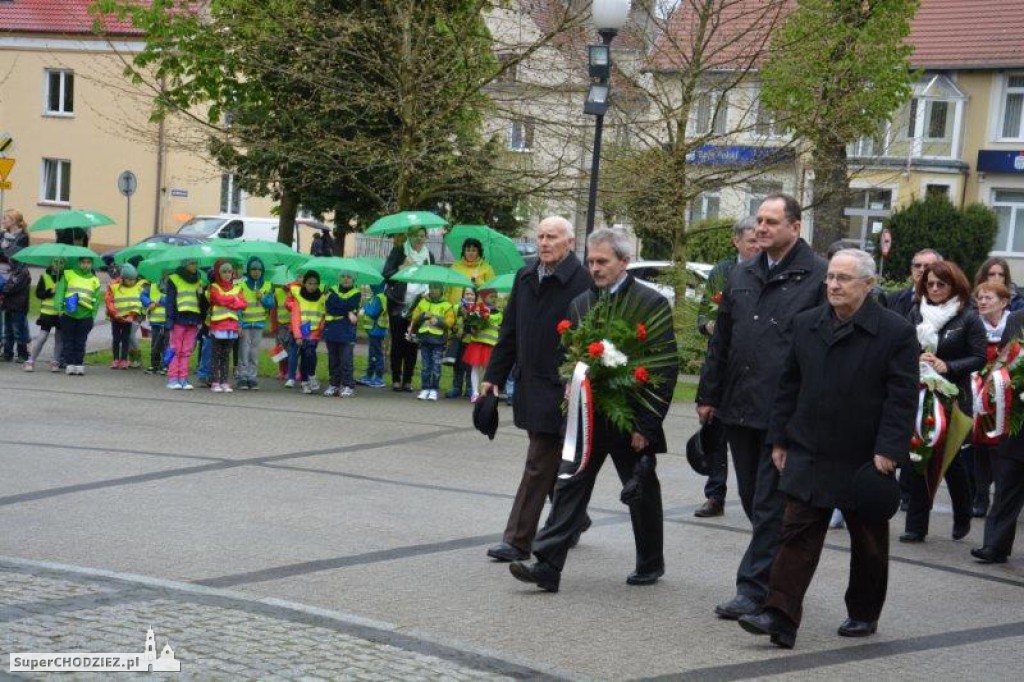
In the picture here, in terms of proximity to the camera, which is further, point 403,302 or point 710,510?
point 403,302

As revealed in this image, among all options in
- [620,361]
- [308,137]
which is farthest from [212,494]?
[308,137]

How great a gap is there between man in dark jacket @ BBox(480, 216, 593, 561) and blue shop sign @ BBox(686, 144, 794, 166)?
15.5m

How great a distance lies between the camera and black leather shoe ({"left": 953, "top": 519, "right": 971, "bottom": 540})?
34.6 feet

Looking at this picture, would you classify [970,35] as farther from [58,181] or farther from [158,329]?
[158,329]

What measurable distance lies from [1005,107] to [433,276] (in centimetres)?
3816

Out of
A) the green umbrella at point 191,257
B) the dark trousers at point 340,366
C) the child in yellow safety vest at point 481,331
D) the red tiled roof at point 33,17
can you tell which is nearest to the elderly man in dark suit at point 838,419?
the child in yellow safety vest at point 481,331

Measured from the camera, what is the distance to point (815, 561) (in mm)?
7180

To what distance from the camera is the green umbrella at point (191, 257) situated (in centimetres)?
1753

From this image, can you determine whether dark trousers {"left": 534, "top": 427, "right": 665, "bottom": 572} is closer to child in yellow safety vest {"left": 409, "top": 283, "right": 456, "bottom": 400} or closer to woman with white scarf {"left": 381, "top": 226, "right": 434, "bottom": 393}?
child in yellow safety vest {"left": 409, "top": 283, "right": 456, "bottom": 400}

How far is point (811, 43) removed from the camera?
23656 mm

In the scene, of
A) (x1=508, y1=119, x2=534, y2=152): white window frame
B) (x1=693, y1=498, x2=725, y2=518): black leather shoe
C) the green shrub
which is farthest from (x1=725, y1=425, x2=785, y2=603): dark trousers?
the green shrub

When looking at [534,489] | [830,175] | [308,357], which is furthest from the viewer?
[830,175]

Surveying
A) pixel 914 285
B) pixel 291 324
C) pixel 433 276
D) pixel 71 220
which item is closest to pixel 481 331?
pixel 433 276

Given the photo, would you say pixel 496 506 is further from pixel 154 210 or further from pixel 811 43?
pixel 154 210
